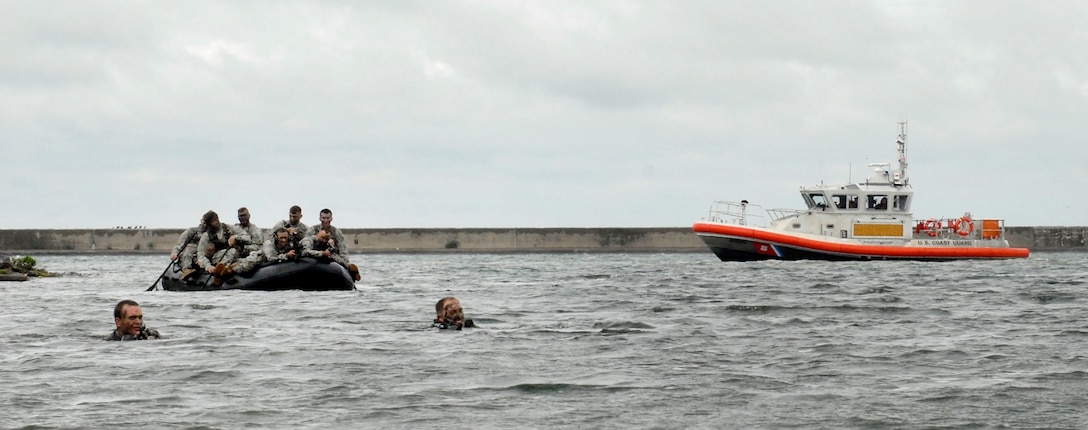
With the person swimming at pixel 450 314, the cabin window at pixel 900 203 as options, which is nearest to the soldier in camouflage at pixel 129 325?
the person swimming at pixel 450 314

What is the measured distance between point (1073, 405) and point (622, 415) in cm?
314

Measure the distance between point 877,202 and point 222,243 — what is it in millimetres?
24238

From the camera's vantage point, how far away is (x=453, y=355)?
505 inches

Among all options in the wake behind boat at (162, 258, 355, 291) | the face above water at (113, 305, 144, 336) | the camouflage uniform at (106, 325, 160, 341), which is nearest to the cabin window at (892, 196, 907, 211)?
the wake behind boat at (162, 258, 355, 291)

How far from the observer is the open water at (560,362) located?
30.3 feet

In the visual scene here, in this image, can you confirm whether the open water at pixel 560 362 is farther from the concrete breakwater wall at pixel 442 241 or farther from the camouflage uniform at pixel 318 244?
the concrete breakwater wall at pixel 442 241

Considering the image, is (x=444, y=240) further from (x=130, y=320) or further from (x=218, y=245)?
(x=130, y=320)

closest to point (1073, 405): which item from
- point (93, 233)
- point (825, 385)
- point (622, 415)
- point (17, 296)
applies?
point (825, 385)

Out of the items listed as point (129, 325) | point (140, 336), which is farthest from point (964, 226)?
point (129, 325)

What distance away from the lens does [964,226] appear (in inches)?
1673

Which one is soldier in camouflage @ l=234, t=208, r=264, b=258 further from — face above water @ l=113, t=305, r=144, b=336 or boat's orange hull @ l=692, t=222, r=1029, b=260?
boat's orange hull @ l=692, t=222, r=1029, b=260

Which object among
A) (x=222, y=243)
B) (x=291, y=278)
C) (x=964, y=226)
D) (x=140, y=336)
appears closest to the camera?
(x=140, y=336)

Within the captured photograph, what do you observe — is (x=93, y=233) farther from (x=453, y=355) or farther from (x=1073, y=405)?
(x=1073, y=405)

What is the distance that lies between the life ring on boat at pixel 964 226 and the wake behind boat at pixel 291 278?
24.9 metres
